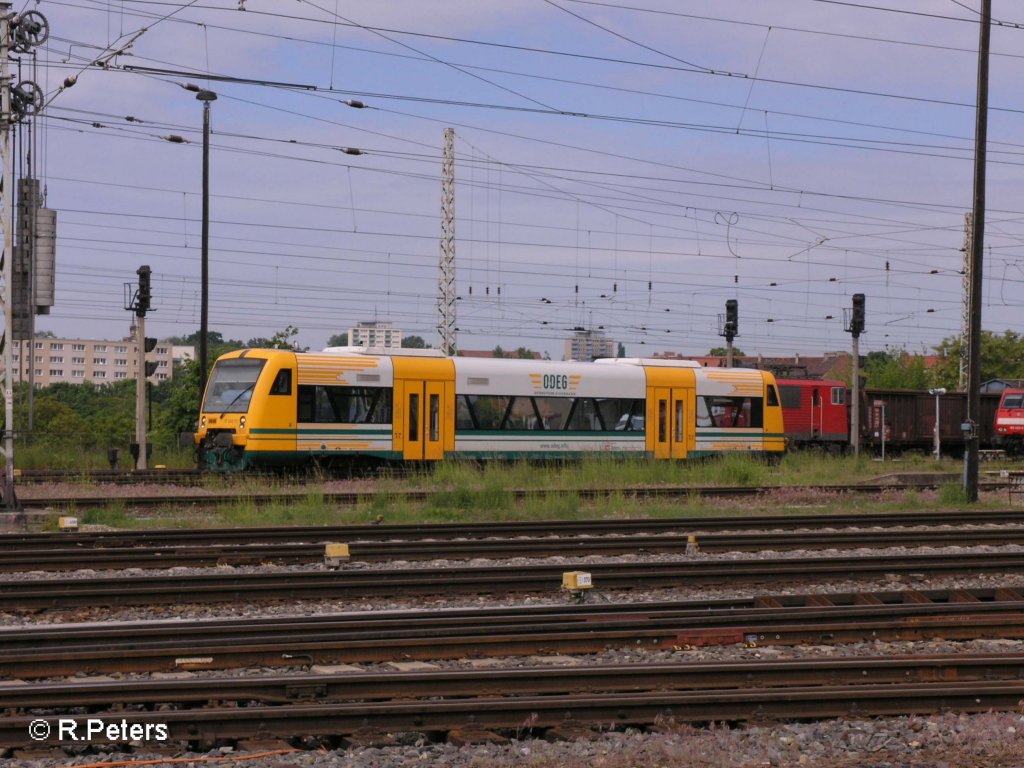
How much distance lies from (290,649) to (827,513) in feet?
47.1

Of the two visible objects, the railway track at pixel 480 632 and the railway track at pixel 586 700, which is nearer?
the railway track at pixel 586 700

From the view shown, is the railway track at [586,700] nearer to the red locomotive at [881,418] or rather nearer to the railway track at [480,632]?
the railway track at [480,632]

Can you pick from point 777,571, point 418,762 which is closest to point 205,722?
point 418,762

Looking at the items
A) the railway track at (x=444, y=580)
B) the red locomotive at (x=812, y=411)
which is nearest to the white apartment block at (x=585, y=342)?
the red locomotive at (x=812, y=411)

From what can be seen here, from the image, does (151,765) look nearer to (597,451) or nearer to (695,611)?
(695,611)

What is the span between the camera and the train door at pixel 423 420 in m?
25.5

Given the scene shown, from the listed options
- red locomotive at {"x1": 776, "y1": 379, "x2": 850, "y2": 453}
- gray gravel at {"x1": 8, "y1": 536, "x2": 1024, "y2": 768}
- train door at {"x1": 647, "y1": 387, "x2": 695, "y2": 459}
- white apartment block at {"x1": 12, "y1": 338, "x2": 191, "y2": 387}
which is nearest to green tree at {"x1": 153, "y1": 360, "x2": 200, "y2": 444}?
train door at {"x1": 647, "y1": 387, "x2": 695, "y2": 459}

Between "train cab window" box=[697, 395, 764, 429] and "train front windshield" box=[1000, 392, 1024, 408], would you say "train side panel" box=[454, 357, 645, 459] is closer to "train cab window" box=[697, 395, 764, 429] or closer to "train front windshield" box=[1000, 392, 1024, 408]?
"train cab window" box=[697, 395, 764, 429]

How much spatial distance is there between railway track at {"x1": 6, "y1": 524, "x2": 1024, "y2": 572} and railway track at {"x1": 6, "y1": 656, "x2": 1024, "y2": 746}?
261 inches

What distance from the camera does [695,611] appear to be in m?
10.4

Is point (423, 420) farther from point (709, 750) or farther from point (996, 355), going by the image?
point (996, 355)

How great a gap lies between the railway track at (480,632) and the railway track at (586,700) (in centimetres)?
106

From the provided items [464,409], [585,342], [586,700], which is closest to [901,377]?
[585,342]

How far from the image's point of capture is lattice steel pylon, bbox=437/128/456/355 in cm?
3797
